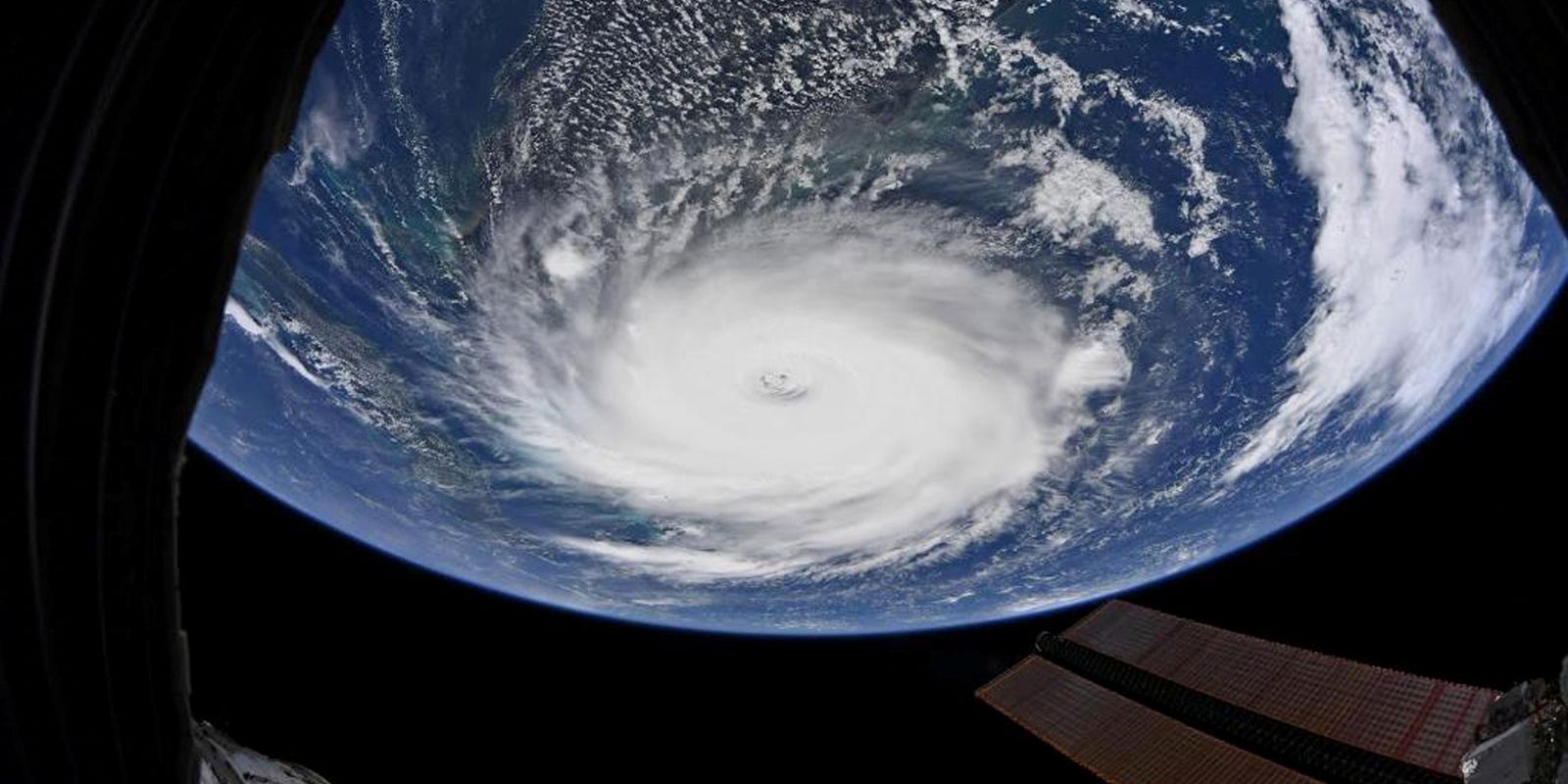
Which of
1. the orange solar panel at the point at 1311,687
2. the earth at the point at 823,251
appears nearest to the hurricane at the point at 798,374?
the earth at the point at 823,251

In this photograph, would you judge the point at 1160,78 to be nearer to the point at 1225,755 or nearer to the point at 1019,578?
the point at 1019,578

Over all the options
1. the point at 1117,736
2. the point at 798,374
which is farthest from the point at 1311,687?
the point at 798,374

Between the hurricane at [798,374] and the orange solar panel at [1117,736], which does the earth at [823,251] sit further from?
the orange solar panel at [1117,736]

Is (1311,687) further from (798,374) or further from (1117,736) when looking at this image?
(798,374)

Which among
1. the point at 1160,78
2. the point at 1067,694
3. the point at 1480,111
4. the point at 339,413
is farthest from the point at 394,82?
the point at 1067,694

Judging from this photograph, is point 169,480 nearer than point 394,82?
Yes

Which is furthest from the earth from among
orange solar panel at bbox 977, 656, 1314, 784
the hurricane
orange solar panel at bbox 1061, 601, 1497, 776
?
orange solar panel at bbox 977, 656, 1314, 784

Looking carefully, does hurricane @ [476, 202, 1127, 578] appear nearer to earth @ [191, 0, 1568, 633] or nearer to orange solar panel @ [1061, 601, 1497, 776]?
earth @ [191, 0, 1568, 633]
